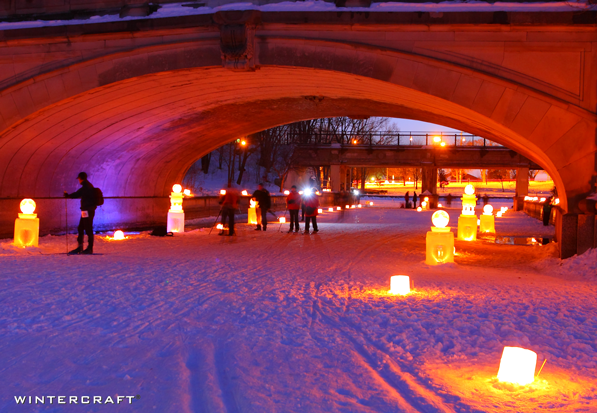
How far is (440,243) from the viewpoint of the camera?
35.5 ft

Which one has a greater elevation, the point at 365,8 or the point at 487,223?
the point at 365,8

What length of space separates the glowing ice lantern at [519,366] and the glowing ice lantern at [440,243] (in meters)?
6.54

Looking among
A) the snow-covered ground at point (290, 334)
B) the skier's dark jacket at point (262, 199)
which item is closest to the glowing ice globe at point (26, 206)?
the snow-covered ground at point (290, 334)

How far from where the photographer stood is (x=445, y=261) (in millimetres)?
10914

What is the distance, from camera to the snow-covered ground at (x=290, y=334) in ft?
13.0

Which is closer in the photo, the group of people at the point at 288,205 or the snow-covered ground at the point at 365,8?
the snow-covered ground at the point at 365,8

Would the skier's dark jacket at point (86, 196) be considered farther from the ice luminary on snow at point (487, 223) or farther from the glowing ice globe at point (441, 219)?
the ice luminary on snow at point (487, 223)

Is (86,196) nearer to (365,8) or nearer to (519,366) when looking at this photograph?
(365,8)

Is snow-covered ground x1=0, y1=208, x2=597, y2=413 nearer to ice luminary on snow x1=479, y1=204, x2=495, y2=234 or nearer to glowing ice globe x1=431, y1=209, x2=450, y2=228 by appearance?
glowing ice globe x1=431, y1=209, x2=450, y2=228

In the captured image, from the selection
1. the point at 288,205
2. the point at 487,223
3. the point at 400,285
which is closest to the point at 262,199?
the point at 288,205

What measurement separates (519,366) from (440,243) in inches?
264

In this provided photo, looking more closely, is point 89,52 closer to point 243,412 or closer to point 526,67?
point 526,67

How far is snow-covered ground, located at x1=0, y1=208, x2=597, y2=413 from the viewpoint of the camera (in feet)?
13.0

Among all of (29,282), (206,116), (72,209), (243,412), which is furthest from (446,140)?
(243,412)
